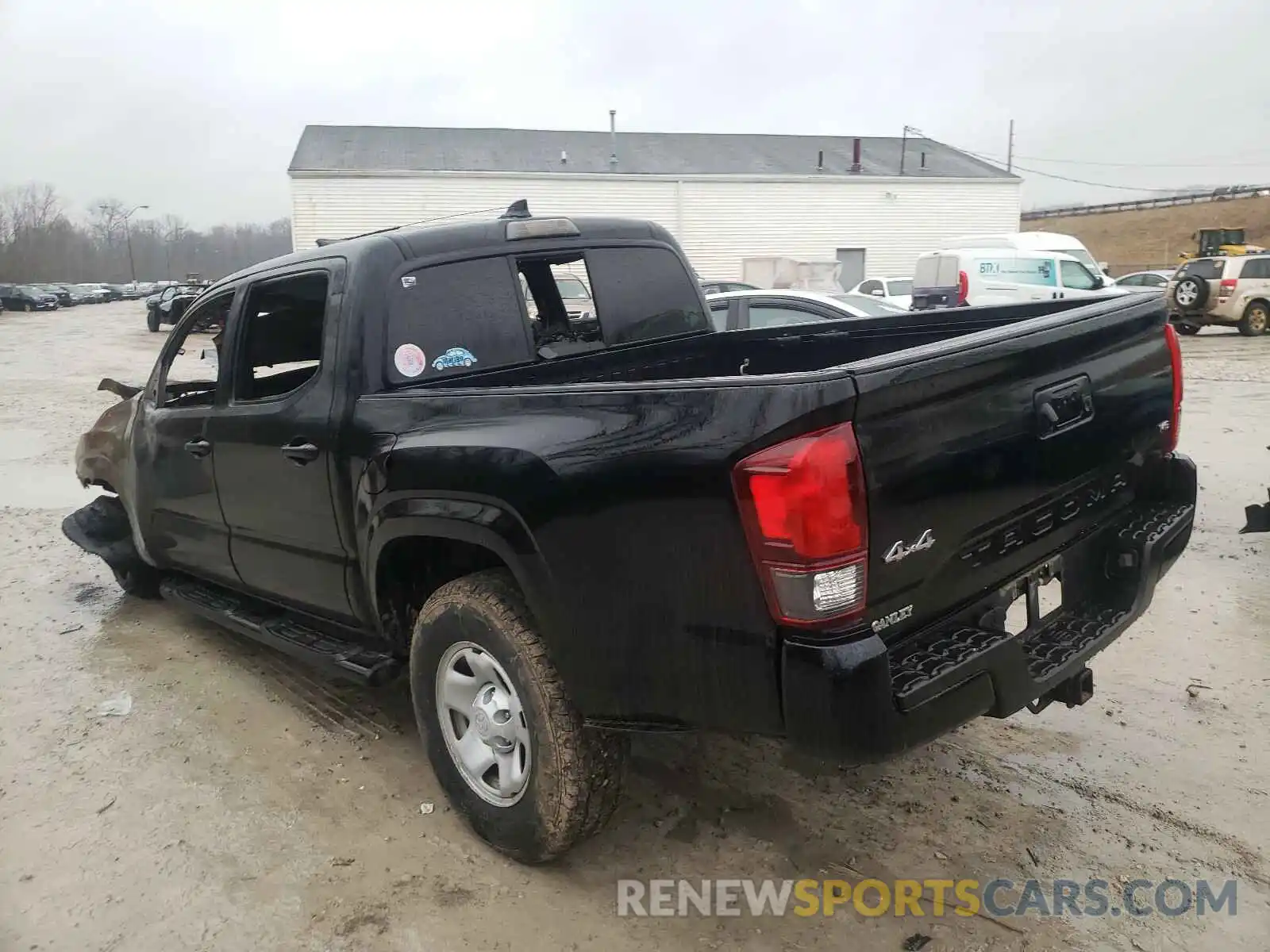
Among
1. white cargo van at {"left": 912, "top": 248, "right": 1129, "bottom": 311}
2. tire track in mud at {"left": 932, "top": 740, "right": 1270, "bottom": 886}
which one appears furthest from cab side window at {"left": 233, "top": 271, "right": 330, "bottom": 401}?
white cargo van at {"left": 912, "top": 248, "right": 1129, "bottom": 311}

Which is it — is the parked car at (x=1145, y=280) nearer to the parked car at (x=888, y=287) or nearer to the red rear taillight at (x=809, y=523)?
the parked car at (x=888, y=287)

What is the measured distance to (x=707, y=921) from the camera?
276cm

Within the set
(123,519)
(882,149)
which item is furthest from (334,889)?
(882,149)

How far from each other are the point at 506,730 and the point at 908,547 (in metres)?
1.35

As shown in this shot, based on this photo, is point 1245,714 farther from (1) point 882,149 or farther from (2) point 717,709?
(1) point 882,149

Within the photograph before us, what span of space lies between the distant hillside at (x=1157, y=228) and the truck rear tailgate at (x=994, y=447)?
2620 inches

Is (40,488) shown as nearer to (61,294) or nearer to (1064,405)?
(1064,405)

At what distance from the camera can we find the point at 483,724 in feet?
9.77

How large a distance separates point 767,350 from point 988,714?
82.1 inches

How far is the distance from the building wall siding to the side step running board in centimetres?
2762

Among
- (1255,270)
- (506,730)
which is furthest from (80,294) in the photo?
(506,730)

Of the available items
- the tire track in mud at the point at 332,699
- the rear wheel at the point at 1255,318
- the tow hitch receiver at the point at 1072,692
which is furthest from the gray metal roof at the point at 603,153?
the tow hitch receiver at the point at 1072,692

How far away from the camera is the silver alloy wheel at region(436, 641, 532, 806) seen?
289 cm

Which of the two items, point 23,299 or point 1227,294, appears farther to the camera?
point 23,299
